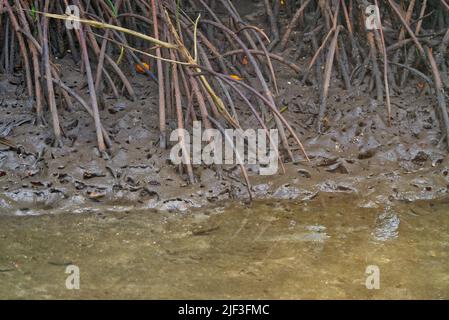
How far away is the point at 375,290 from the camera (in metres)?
3.29

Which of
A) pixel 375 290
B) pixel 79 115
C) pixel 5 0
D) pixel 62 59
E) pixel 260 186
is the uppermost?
pixel 5 0

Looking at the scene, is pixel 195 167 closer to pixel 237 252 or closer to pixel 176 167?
pixel 176 167

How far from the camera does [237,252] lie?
3.65m

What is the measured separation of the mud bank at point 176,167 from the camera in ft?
13.6

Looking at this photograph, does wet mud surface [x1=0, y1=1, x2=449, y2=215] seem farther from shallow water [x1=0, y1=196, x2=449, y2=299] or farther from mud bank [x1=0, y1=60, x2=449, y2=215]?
shallow water [x1=0, y1=196, x2=449, y2=299]

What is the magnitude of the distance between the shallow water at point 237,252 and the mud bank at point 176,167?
0.10 m

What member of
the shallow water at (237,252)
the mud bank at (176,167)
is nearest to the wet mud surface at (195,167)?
the mud bank at (176,167)

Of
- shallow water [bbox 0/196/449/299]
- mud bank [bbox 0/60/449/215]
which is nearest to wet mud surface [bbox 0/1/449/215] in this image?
mud bank [bbox 0/60/449/215]

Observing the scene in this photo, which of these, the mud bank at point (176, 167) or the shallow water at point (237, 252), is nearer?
the shallow water at point (237, 252)

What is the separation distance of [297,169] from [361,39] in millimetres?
1151

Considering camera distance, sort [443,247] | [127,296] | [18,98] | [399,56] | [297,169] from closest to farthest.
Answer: [127,296]
[443,247]
[297,169]
[18,98]
[399,56]

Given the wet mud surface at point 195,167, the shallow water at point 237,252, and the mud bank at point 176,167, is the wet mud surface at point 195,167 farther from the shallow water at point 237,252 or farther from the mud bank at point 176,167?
the shallow water at point 237,252

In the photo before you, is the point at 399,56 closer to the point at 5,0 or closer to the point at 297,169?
the point at 297,169

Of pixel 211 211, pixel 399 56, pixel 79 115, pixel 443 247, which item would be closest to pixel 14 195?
pixel 79 115
